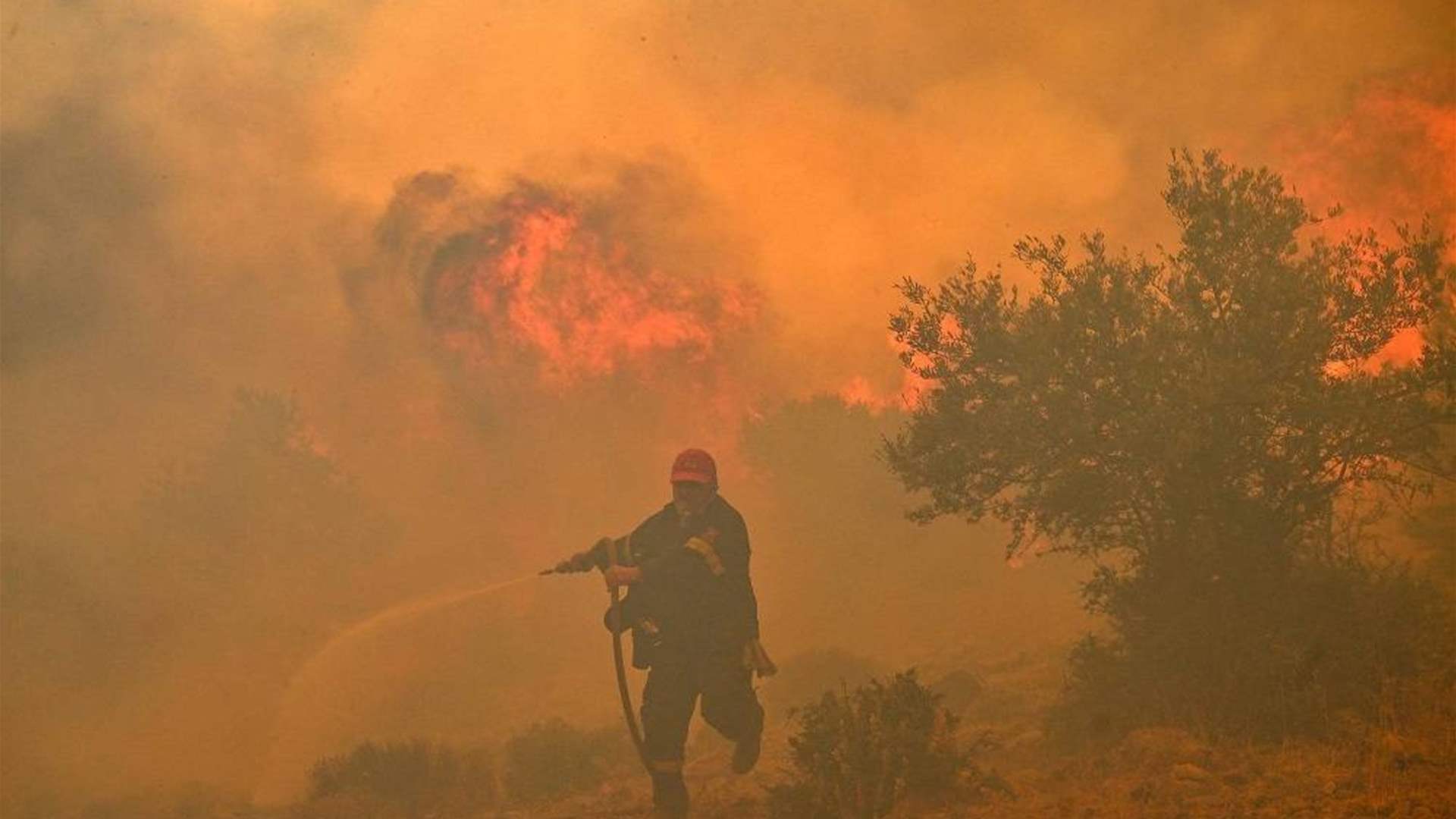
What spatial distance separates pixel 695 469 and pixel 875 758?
9.05ft

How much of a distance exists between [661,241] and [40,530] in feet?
67.4

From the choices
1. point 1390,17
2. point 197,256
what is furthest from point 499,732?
point 1390,17

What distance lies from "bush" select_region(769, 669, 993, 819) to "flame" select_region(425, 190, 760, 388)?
25308 mm

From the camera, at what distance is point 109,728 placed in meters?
26.5

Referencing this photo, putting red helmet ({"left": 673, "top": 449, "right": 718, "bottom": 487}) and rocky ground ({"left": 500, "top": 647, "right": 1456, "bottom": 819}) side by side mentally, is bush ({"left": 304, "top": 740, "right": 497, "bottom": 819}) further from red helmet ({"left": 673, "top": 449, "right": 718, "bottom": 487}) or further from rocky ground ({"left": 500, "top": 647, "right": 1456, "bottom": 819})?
red helmet ({"left": 673, "top": 449, "right": 718, "bottom": 487})

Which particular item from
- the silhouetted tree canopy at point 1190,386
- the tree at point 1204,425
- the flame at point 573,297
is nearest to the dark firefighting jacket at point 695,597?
the tree at point 1204,425

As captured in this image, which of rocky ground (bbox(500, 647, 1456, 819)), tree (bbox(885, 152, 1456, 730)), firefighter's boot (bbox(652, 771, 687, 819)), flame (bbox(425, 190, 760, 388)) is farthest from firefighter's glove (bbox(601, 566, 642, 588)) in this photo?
flame (bbox(425, 190, 760, 388))

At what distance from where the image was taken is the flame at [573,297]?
34219 millimetres

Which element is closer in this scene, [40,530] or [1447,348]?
[1447,348]

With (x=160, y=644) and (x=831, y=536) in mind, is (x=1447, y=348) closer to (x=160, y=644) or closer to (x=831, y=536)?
(x=831, y=536)

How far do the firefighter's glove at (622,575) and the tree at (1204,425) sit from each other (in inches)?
147

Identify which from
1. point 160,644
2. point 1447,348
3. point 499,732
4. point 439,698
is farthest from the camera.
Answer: point 160,644

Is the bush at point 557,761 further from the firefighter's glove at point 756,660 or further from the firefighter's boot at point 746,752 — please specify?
the firefighter's glove at point 756,660

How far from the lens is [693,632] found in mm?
9562
